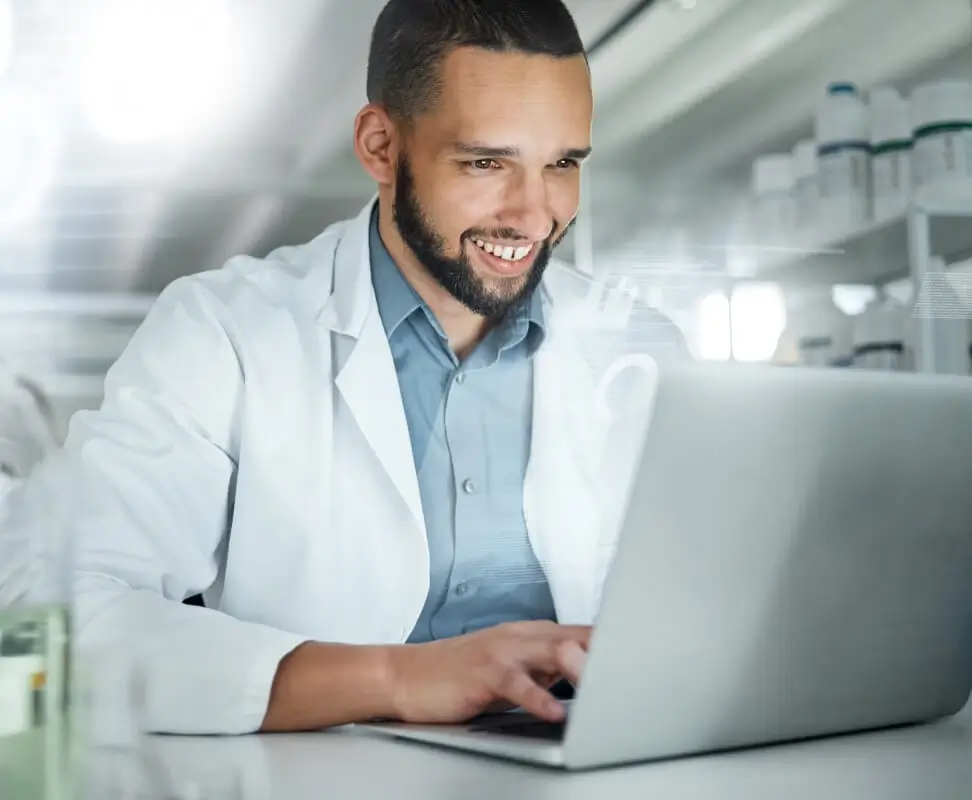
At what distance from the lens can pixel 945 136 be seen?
1963 mm

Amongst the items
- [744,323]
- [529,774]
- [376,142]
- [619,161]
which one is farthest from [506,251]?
[529,774]

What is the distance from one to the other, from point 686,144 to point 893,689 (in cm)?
144

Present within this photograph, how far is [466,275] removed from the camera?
1604 millimetres

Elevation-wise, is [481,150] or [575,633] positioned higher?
[481,150]

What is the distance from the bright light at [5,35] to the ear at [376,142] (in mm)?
484

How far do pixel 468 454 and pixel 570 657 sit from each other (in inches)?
30.8

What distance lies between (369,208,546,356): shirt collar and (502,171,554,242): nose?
0.11m

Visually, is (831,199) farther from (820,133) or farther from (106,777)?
(106,777)

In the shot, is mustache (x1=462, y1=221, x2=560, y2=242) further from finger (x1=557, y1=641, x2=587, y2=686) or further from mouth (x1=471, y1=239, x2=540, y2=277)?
finger (x1=557, y1=641, x2=587, y2=686)

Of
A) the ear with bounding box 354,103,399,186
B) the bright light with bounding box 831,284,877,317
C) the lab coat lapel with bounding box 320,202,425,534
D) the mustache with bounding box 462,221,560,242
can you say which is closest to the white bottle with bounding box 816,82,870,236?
the bright light with bounding box 831,284,877,317

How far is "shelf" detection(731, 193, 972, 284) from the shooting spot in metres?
1.95

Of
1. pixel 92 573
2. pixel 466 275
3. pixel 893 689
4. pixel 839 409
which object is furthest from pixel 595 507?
pixel 839 409

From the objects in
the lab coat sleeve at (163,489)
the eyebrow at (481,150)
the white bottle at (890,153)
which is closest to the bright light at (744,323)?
the white bottle at (890,153)

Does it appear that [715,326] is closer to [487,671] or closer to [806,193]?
[806,193]
